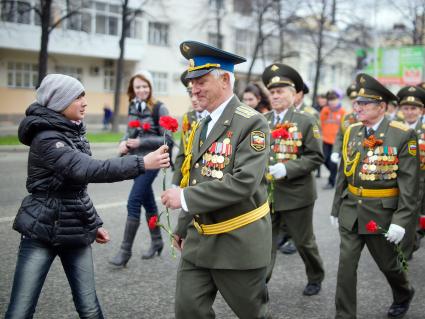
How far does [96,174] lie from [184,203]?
575mm

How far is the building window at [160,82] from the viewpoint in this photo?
3769 centimetres

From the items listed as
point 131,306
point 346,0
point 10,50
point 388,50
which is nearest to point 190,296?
point 131,306

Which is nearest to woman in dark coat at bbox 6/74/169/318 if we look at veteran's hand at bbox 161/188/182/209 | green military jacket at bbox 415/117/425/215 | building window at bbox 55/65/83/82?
veteran's hand at bbox 161/188/182/209

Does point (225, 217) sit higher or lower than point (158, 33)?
lower

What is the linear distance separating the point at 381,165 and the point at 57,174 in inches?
106

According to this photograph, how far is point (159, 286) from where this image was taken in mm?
5254

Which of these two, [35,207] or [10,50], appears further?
[10,50]

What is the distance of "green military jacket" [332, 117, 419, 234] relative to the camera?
4461 millimetres

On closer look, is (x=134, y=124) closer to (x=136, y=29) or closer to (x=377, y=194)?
(x=377, y=194)

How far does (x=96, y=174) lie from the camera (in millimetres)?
3203

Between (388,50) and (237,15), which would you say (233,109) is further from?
(237,15)

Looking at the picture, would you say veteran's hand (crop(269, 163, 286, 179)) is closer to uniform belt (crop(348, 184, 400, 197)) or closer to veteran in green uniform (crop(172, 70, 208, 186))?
uniform belt (crop(348, 184, 400, 197))

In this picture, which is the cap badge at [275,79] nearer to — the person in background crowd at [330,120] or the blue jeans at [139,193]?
the blue jeans at [139,193]

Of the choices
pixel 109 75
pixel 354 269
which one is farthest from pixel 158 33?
pixel 354 269
